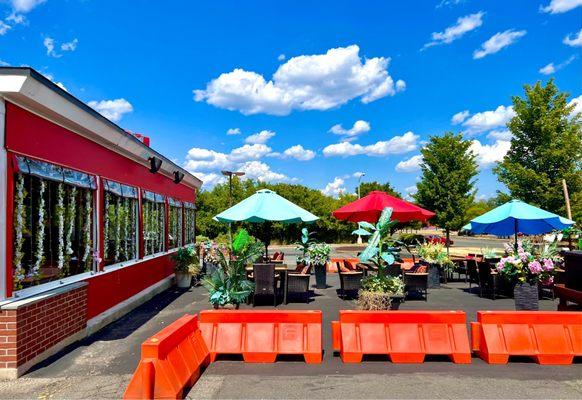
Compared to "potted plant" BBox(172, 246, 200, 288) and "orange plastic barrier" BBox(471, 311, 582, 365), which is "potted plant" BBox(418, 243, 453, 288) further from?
"potted plant" BBox(172, 246, 200, 288)

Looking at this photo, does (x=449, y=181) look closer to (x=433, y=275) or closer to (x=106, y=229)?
(x=433, y=275)

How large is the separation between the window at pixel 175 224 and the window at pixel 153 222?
0.94 metres

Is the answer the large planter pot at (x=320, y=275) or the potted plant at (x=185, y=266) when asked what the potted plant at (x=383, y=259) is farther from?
the potted plant at (x=185, y=266)

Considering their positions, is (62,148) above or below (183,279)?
above

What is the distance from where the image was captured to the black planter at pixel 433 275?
11.8 meters

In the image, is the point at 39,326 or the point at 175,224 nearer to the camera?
the point at 39,326

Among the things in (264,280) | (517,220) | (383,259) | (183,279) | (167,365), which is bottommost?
(183,279)

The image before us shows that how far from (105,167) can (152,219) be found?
3.54m

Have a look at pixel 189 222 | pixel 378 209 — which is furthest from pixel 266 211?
pixel 189 222

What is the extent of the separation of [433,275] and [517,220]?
260 cm

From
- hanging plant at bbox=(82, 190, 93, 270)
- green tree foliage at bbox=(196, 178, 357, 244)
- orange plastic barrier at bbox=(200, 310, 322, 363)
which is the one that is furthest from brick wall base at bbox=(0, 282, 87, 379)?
green tree foliage at bbox=(196, 178, 357, 244)

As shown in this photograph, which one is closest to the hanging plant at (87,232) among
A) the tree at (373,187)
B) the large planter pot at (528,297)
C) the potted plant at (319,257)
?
the potted plant at (319,257)

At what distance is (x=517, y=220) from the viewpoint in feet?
37.6

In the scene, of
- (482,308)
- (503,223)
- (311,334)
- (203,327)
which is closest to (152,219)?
(203,327)
